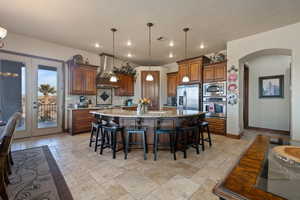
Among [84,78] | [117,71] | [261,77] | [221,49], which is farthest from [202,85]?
[84,78]

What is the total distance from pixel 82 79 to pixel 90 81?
1.01 feet

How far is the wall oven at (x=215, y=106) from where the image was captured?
4.63 metres

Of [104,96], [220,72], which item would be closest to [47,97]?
[104,96]

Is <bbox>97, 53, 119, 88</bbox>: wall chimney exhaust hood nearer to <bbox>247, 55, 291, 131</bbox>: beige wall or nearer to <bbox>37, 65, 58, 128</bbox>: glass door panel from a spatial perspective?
<bbox>37, 65, 58, 128</bbox>: glass door panel

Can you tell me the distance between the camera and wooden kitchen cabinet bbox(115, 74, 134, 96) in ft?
21.0

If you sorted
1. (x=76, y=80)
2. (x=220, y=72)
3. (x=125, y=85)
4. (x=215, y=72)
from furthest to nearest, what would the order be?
(x=125, y=85) < (x=76, y=80) < (x=215, y=72) < (x=220, y=72)

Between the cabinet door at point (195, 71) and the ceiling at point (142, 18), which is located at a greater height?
the ceiling at point (142, 18)

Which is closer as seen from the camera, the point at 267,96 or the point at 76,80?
the point at 76,80

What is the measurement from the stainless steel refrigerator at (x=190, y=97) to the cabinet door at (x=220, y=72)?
27.9 inches

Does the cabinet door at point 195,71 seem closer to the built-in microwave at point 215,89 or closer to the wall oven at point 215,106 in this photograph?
the built-in microwave at point 215,89

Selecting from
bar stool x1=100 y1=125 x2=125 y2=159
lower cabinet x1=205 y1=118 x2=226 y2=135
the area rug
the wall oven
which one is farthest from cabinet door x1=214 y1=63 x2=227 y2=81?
the area rug

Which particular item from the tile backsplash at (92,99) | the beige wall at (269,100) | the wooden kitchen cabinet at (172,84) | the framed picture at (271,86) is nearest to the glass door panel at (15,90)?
the tile backsplash at (92,99)

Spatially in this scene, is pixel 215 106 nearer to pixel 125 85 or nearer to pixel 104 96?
pixel 125 85

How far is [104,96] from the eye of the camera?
20.5 feet
